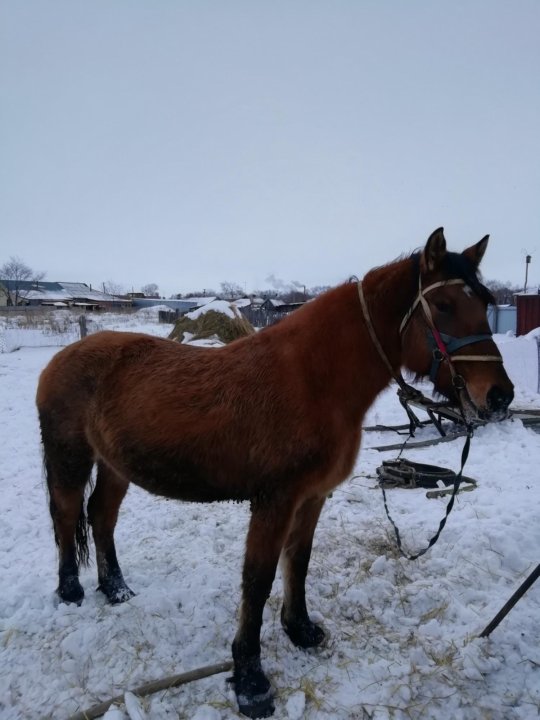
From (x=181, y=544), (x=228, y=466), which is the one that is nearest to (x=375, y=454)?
(x=181, y=544)

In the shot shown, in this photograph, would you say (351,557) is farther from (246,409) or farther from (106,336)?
(106,336)

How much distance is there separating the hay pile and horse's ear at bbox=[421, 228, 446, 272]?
31.3ft

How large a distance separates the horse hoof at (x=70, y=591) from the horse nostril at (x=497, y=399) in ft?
10.2

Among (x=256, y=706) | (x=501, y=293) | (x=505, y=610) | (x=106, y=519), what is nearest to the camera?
(x=256, y=706)

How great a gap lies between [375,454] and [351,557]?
2590 mm

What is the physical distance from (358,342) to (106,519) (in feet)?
7.97

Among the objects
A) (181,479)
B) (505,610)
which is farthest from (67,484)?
(505,610)

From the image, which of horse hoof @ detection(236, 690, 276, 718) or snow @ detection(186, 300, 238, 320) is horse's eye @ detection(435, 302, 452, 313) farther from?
snow @ detection(186, 300, 238, 320)

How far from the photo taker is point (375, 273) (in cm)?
229

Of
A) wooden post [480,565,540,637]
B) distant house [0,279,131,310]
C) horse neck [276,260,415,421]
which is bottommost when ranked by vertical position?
wooden post [480,565,540,637]

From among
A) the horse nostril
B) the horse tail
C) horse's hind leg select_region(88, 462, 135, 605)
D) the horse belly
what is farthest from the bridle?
horse's hind leg select_region(88, 462, 135, 605)

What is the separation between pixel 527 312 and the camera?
58.9ft

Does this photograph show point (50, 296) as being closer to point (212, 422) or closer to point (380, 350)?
point (212, 422)

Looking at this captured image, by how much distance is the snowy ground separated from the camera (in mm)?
2229
